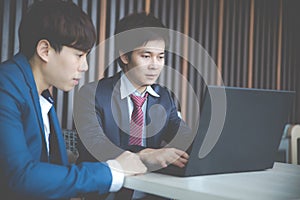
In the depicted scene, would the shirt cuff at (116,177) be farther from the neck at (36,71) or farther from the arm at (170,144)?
the neck at (36,71)

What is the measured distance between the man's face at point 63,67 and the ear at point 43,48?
1 cm

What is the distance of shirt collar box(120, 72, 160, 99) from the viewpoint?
146cm

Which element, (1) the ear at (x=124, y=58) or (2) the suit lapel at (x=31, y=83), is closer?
(2) the suit lapel at (x=31, y=83)

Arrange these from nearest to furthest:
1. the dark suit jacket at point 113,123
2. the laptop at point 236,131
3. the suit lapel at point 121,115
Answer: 1. the laptop at point 236,131
2. the dark suit jacket at point 113,123
3. the suit lapel at point 121,115

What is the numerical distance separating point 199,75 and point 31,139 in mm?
2290

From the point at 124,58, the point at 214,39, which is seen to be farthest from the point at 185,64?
the point at 124,58

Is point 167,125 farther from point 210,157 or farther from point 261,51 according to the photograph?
point 261,51

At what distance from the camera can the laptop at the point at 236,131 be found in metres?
1.01

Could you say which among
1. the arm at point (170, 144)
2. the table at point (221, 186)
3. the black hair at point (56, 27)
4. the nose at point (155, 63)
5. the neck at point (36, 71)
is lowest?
the table at point (221, 186)

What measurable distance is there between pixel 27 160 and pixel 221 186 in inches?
16.0

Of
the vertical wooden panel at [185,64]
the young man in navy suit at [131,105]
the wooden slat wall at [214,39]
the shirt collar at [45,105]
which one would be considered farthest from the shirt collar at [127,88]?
the vertical wooden panel at [185,64]

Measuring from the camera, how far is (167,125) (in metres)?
1.53

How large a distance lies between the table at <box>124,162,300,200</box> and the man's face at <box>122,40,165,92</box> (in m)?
0.47

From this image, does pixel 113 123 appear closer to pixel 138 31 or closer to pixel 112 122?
pixel 112 122
